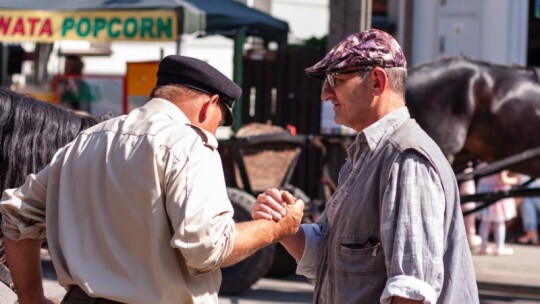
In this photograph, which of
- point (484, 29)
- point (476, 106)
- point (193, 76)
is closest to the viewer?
point (193, 76)

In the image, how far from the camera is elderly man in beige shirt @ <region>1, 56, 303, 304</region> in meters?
3.00

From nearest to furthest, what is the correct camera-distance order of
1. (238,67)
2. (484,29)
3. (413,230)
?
(413,230)
(238,67)
(484,29)

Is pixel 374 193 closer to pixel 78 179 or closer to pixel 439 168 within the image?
pixel 439 168

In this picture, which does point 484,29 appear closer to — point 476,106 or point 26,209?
point 476,106

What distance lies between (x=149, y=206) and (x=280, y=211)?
467 millimetres

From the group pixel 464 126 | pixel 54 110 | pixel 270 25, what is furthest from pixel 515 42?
pixel 54 110

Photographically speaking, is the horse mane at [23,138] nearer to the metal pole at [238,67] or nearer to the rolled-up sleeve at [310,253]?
the rolled-up sleeve at [310,253]

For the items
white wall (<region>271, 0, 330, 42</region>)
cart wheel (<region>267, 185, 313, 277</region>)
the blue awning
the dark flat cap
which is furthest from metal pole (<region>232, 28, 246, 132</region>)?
the dark flat cap

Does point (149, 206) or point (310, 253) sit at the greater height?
point (149, 206)

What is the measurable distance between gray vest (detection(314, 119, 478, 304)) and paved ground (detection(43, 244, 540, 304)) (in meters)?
4.68

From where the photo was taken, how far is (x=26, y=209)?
129 inches

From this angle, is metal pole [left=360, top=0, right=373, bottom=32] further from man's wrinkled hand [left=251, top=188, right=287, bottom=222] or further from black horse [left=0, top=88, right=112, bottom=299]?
man's wrinkled hand [left=251, top=188, right=287, bottom=222]

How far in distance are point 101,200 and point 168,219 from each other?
0.20 meters

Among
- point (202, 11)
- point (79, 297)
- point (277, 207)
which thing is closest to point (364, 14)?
point (202, 11)
